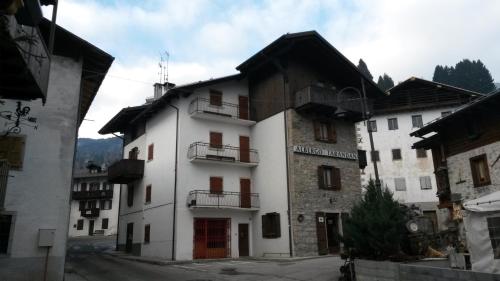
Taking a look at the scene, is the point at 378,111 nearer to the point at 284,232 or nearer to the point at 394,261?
the point at 284,232

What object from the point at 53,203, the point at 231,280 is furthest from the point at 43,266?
the point at 231,280

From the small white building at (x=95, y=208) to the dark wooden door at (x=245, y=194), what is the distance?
1507 inches

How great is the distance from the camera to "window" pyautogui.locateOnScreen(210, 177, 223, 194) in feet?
81.1

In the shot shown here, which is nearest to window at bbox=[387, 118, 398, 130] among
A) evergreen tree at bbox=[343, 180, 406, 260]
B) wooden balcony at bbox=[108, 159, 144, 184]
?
wooden balcony at bbox=[108, 159, 144, 184]

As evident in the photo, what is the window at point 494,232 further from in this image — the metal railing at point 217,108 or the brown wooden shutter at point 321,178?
the metal railing at point 217,108

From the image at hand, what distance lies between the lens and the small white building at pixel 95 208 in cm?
5919

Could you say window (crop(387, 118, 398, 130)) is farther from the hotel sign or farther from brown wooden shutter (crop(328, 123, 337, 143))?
brown wooden shutter (crop(328, 123, 337, 143))

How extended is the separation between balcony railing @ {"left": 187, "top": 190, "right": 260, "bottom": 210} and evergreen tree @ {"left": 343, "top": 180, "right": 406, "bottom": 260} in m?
11.4

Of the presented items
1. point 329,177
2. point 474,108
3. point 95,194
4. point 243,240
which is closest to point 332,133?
point 329,177

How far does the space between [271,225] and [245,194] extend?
285 centimetres

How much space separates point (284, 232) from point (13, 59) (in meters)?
17.6

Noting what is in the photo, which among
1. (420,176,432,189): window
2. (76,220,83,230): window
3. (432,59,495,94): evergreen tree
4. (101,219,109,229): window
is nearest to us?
(420,176,432,189): window

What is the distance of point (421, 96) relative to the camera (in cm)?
4247

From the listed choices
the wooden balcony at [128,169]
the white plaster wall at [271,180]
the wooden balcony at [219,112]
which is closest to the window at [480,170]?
the white plaster wall at [271,180]
